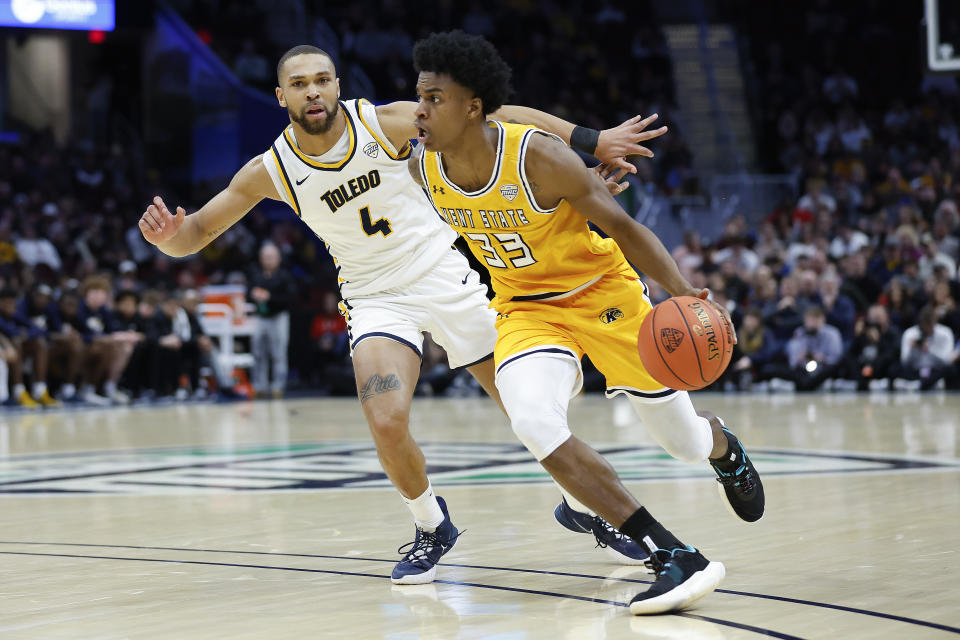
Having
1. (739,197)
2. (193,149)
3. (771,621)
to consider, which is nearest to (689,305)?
(771,621)

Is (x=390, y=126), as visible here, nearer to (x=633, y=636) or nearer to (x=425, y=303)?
(x=425, y=303)

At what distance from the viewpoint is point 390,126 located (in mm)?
5516

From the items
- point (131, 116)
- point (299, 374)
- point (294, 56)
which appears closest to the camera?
point (294, 56)

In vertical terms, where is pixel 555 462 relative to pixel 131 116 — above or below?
below

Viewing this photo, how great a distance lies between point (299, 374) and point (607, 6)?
35.5 ft

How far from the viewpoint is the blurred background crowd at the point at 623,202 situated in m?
15.9

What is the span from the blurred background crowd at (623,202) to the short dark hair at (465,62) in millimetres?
11260

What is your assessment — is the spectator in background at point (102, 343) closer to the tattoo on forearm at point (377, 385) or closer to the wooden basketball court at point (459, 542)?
the wooden basketball court at point (459, 542)

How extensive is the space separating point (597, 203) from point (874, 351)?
11.7 metres

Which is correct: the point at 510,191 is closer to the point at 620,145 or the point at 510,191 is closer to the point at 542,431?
the point at 620,145

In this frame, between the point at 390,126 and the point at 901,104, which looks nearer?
the point at 390,126

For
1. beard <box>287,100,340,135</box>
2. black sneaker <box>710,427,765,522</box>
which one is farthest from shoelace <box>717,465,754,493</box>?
beard <box>287,100,340,135</box>

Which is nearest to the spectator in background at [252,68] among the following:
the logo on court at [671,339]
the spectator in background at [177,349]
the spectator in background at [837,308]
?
the spectator in background at [177,349]

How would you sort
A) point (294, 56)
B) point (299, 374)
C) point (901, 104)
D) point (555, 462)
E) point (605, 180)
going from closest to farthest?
point (555, 462) < point (605, 180) < point (294, 56) < point (299, 374) < point (901, 104)
